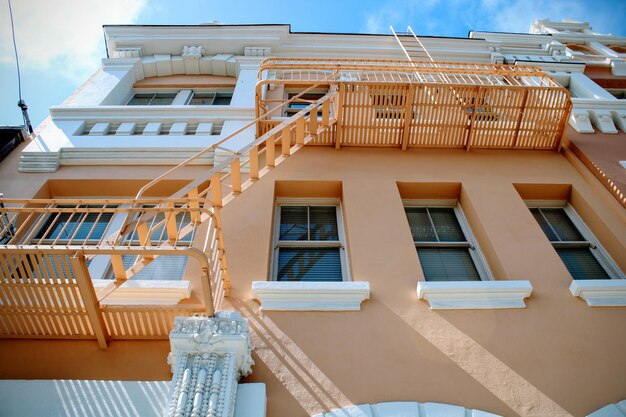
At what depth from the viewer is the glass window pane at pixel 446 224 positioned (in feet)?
22.4

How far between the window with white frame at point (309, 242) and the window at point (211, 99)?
16.0 feet

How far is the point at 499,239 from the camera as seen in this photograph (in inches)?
242

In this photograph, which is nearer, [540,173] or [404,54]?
[540,173]

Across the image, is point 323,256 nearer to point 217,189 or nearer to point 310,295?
point 310,295

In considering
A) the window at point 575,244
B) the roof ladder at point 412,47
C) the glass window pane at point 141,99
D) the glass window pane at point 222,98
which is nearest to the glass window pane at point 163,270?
the window at point 575,244

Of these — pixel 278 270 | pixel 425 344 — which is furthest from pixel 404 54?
pixel 425 344

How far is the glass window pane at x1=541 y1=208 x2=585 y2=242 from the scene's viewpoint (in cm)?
691

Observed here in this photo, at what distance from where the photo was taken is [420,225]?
7.08 meters

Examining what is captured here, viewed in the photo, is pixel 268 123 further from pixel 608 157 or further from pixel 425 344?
pixel 608 157

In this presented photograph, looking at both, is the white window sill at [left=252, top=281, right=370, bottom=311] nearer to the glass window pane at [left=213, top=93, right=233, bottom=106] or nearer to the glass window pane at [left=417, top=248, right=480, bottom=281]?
the glass window pane at [left=417, top=248, right=480, bottom=281]

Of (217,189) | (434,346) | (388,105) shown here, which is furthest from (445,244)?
(217,189)

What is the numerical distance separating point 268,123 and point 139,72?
5546 millimetres

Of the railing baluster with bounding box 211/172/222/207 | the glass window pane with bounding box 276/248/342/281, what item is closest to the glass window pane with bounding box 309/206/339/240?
the glass window pane with bounding box 276/248/342/281

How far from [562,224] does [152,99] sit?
9599mm
